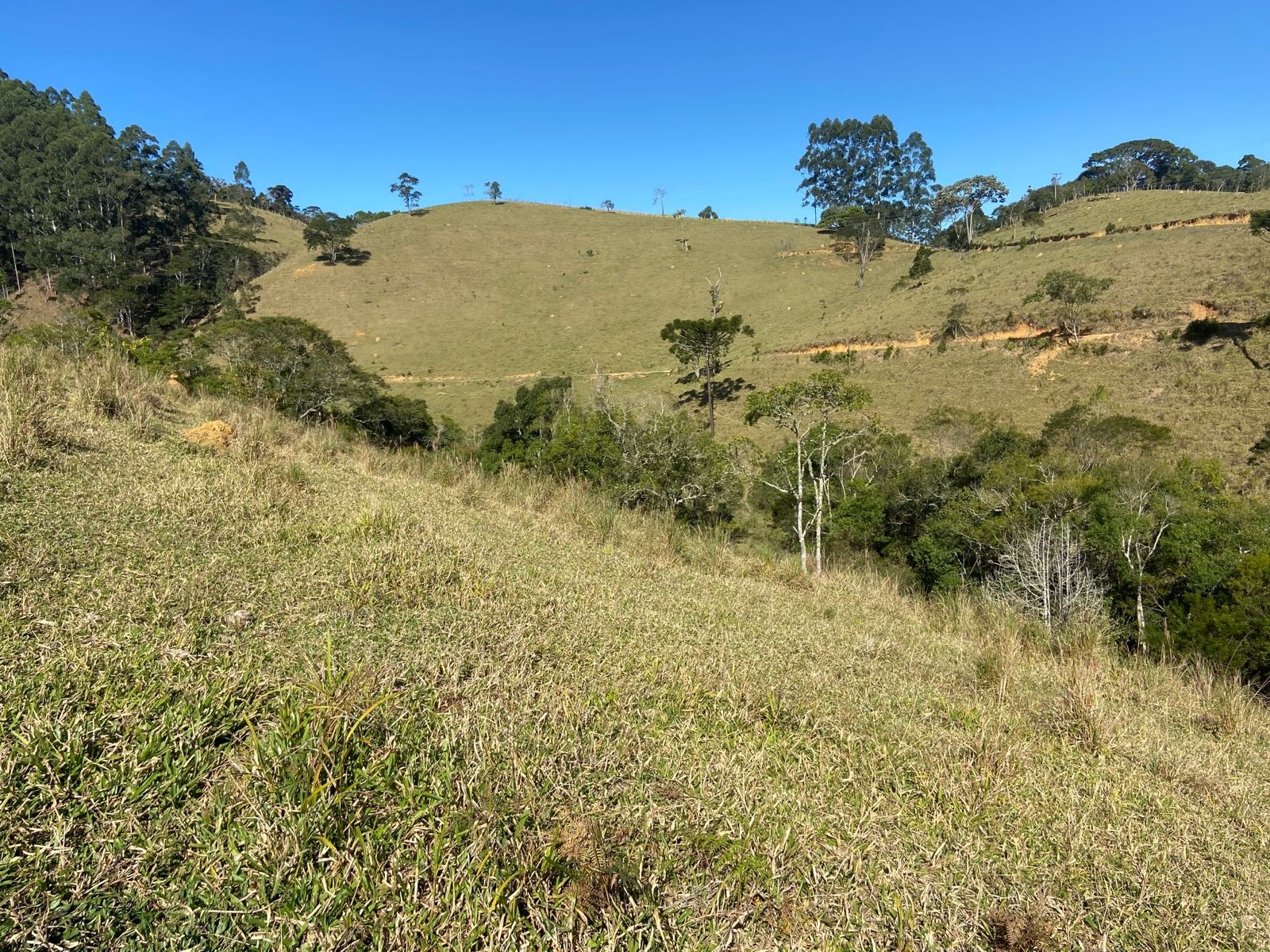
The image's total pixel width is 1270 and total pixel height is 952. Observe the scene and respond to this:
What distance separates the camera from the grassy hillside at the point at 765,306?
28734mm

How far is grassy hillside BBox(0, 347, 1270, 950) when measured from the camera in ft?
3.48

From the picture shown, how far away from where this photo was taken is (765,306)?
55.4 m

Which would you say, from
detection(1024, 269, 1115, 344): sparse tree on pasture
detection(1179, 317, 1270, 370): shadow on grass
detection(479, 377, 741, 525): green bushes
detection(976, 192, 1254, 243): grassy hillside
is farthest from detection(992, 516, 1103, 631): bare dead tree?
detection(976, 192, 1254, 243): grassy hillside

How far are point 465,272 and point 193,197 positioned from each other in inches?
1336

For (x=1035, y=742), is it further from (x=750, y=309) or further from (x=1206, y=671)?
(x=750, y=309)

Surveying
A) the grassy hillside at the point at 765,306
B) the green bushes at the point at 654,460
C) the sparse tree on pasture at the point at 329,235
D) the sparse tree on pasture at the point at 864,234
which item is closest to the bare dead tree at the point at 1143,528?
the green bushes at the point at 654,460

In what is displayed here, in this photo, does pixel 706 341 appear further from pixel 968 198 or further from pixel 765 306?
pixel 968 198

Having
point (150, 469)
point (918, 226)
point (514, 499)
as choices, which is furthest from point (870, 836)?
point (918, 226)

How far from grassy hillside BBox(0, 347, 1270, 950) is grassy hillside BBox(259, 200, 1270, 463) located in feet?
90.3

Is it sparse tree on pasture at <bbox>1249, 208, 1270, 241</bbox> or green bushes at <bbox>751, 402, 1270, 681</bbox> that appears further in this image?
sparse tree on pasture at <bbox>1249, 208, 1270, 241</bbox>

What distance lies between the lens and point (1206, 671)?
13.0 ft

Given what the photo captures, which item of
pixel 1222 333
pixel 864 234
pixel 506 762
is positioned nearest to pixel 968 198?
pixel 864 234

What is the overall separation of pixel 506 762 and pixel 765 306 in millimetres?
58127

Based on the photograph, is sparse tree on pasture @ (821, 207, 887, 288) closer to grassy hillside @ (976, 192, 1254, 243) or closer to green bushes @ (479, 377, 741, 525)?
grassy hillside @ (976, 192, 1254, 243)
